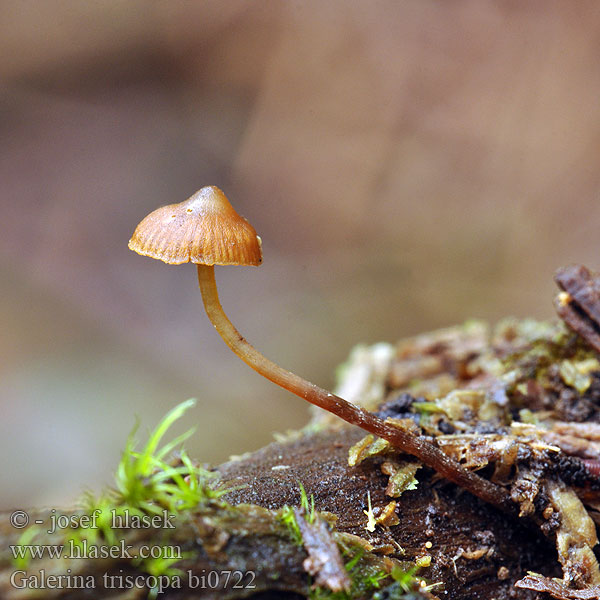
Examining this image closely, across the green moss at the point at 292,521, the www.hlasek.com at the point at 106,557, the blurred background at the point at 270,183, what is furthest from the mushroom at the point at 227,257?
the blurred background at the point at 270,183

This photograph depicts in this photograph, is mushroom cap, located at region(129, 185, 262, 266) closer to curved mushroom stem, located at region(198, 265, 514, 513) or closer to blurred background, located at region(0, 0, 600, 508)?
curved mushroom stem, located at region(198, 265, 514, 513)

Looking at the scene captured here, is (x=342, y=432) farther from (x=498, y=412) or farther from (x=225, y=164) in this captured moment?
(x=225, y=164)

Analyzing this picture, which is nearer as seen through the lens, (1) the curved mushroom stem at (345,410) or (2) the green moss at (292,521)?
(2) the green moss at (292,521)

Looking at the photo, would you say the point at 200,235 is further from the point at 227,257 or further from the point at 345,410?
the point at 345,410

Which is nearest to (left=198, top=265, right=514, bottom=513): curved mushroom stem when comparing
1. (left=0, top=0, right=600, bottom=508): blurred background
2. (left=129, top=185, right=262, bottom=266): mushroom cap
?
(left=129, top=185, right=262, bottom=266): mushroom cap

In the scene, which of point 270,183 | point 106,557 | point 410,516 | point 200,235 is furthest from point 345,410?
point 270,183

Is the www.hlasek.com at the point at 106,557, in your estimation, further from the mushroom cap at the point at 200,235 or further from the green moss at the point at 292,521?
the mushroom cap at the point at 200,235

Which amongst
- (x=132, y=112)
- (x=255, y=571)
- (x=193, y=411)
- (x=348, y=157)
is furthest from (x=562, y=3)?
(x=255, y=571)

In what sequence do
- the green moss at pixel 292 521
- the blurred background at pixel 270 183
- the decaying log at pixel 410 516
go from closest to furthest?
1. the decaying log at pixel 410 516
2. the green moss at pixel 292 521
3. the blurred background at pixel 270 183
